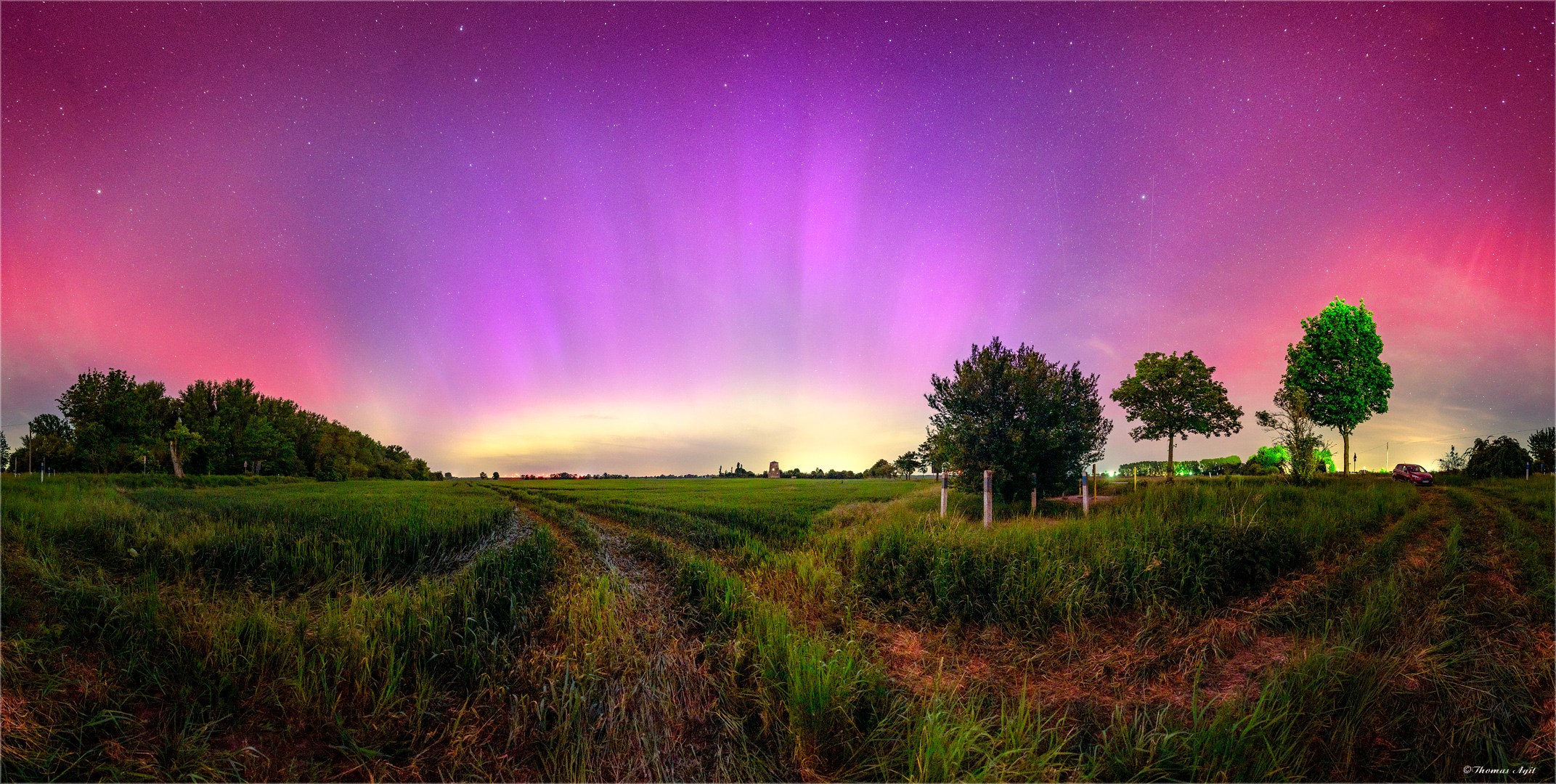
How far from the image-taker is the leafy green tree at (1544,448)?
7.22 meters

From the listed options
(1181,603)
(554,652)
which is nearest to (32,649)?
(554,652)

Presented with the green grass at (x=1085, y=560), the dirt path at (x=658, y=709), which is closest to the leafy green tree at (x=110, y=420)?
the dirt path at (x=658, y=709)

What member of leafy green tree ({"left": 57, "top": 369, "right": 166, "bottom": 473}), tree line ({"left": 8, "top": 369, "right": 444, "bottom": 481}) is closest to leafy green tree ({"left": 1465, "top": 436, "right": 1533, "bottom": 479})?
tree line ({"left": 8, "top": 369, "right": 444, "bottom": 481})

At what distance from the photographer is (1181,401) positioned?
30375 millimetres

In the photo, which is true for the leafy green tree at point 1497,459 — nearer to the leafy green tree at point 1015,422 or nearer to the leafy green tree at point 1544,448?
the leafy green tree at point 1544,448

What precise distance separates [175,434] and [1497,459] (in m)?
24.0

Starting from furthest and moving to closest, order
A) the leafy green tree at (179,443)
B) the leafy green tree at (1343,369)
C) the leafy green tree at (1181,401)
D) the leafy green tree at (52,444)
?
1. the leafy green tree at (1181,401)
2. the leafy green tree at (1343,369)
3. the leafy green tree at (179,443)
4. the leafy green tree at (52,444)

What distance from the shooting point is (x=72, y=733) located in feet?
10.8

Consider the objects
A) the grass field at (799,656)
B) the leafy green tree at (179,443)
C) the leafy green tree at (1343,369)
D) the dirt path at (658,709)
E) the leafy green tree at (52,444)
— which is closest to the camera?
the grass field at (799,656)

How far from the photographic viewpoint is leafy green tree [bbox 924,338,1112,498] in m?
15.4

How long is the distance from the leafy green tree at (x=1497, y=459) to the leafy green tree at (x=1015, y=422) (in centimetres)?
756

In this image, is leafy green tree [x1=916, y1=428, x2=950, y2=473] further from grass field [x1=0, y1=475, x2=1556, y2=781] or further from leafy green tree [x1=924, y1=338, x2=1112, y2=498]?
grass field [x1=0, y1=475, x2=1556, y2=781]

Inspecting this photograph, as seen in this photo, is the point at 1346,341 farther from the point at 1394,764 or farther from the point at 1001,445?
the point at 1394,764

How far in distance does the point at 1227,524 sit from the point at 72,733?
12.6 m
